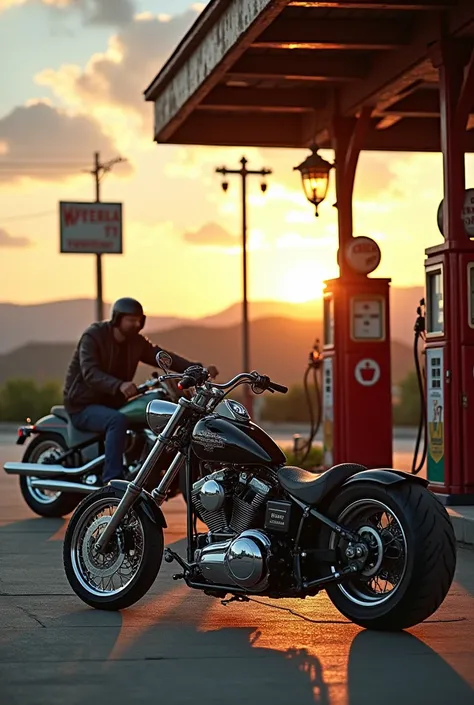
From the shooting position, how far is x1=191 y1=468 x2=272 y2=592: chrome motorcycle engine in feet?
24.6

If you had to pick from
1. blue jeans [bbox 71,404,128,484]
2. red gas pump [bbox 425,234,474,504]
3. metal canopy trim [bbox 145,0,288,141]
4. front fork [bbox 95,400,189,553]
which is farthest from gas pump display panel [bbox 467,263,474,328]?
front fork [bbox 95,400,189,553]

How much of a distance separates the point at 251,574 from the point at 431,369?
6508 mm

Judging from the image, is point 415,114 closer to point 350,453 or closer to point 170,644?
point 350,453

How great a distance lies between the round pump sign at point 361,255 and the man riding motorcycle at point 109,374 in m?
3.93

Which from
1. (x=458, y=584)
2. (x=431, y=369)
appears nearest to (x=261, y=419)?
(x=431, y=369)

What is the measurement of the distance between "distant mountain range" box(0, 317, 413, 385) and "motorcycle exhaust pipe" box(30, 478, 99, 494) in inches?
4399

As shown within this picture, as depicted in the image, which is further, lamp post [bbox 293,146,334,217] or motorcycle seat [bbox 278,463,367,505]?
lamp post [bbox 293,146,334,217]

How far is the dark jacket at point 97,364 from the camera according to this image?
13.1 metres

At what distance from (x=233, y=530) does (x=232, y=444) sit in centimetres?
47

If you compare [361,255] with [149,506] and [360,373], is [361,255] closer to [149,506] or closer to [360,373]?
[360,373]

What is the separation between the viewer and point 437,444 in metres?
13.4

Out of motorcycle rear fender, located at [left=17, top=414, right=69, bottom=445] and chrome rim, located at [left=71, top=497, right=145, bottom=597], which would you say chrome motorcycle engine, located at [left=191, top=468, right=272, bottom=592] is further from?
motorcycle rear fender, located at [left=17, top=414, right=69, bottom=445]

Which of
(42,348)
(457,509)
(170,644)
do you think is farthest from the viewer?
(42,348)

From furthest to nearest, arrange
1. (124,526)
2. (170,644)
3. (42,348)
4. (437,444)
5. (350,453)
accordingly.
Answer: (42,348)
(350,453)
(437,444)
(124,526)
(170,644)
